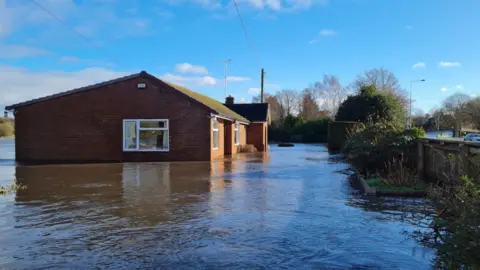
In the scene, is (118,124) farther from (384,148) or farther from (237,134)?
(384,148)

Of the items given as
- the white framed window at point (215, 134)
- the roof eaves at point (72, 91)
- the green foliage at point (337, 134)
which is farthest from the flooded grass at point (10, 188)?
the green foliage at point (337, 134)

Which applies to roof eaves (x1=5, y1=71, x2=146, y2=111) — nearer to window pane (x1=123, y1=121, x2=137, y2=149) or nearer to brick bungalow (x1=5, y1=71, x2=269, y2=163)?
brick bungalow (x1=5, y1=71, x2=269, y2=163)

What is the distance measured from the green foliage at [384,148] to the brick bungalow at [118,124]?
30.6 ft

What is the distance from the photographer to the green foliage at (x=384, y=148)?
1345 centimetres

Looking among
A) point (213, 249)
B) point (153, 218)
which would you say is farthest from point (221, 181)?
point (213, 249)

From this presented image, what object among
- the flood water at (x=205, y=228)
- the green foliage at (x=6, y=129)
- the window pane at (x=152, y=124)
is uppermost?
the green foliage at (x=6, y=129)

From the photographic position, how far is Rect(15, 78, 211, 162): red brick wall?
21.5 m

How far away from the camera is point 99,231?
6.59 meters

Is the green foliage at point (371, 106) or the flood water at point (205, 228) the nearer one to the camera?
the flood water at point (205, 228)

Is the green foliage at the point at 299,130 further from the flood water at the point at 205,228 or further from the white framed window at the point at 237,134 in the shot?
the flood water at the point at 205,228

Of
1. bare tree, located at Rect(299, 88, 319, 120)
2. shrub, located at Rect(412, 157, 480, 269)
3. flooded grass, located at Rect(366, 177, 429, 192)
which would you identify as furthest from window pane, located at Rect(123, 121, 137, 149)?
bare tree, located at Rect(299, 88, 319, 120)

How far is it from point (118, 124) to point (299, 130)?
1362 inches

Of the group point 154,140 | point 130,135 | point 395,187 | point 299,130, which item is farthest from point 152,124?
point 299,130

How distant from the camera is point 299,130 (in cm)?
5325
